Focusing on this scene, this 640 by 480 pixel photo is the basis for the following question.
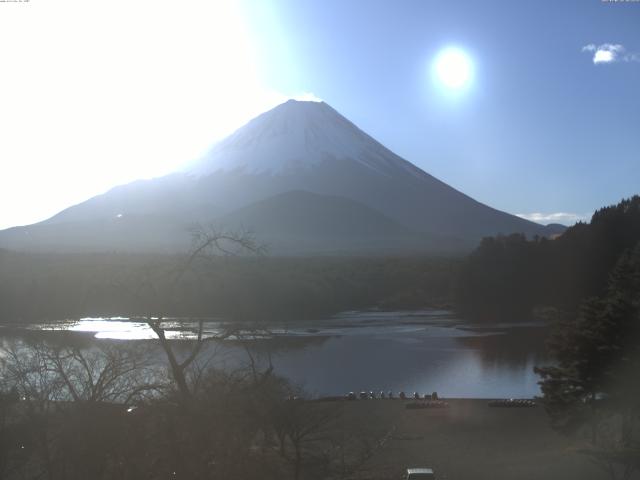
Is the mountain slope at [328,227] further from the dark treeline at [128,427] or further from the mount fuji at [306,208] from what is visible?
the dark treeline at [128,427]

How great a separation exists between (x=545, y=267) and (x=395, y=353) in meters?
15.2

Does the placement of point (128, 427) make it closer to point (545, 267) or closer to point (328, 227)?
point (545, 267)

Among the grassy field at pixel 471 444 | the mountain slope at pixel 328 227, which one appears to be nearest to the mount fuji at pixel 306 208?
the mountain slope at pixel 328 227

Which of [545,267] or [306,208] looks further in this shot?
[306,208]

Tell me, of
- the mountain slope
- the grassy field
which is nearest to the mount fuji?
the mountain slope

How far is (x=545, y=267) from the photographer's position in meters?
31.2

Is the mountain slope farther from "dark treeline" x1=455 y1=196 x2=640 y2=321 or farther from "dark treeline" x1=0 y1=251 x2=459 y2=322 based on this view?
"dark treeline" x1=455 y1=196 x2=640 y2=321

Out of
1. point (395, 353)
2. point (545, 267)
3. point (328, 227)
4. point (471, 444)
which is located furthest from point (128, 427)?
point (328, 227)

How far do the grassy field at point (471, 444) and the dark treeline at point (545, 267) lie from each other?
14222mm

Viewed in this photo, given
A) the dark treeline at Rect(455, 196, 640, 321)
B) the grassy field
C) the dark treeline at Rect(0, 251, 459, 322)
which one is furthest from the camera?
A: the dark treeline at Rect(455, 196, 640, 321)

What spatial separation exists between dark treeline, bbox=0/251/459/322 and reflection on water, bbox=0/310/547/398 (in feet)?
2.92

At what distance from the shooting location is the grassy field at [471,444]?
24.7 ft

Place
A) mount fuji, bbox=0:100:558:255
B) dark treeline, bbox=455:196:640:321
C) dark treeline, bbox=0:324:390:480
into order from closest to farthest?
1. dark treeline, bbox=0:324:390:480
2. dark treeline, bbox=455:196:640:321
3. mount fuji, bbox=0:100:558:255

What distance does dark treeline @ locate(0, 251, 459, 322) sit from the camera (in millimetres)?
5682
